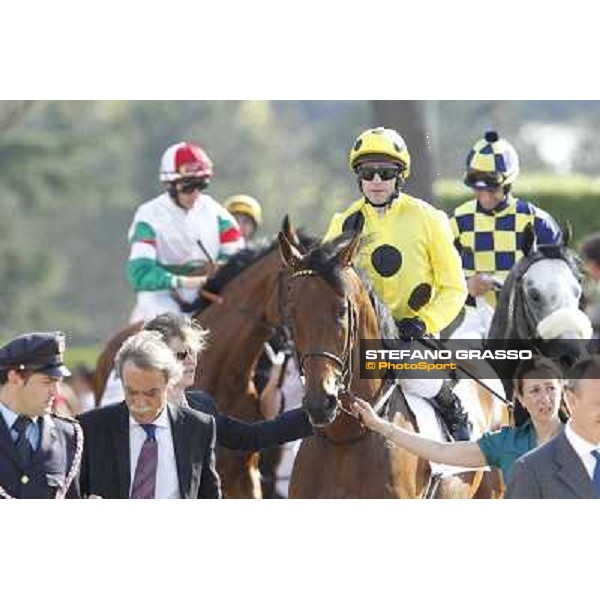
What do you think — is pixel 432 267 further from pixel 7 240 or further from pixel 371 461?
pixel 7 240

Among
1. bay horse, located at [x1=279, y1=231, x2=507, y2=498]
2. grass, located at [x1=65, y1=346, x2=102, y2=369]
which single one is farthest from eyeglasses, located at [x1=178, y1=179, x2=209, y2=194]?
grass, located at [x1=65, y1=346, x2=102, y2=369]

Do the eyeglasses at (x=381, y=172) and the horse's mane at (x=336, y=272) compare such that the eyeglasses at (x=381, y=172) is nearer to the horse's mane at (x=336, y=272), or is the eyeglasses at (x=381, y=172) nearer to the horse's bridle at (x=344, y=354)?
the horse's mane at (x=336, y=272)

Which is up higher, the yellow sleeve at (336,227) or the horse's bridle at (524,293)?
the yellow sleeve at (336,227)

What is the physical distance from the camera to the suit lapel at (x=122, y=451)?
19.7 feet

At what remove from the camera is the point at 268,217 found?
25.5 metres

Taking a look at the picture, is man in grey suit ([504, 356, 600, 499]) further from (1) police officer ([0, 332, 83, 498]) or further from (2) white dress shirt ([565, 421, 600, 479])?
(1) police officer ([0, 332, 83, 498])

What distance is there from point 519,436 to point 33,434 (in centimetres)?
173

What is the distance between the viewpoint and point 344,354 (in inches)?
250

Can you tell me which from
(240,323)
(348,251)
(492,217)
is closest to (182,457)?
(348,251)

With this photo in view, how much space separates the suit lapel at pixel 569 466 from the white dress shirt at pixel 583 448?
12mm

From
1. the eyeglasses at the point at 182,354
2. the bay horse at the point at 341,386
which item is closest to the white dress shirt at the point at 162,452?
the eyeglasses at the point at 182,354

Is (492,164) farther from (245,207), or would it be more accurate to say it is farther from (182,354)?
(245,207)

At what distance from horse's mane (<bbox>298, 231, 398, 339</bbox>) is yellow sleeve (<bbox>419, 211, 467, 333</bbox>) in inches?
13.0
